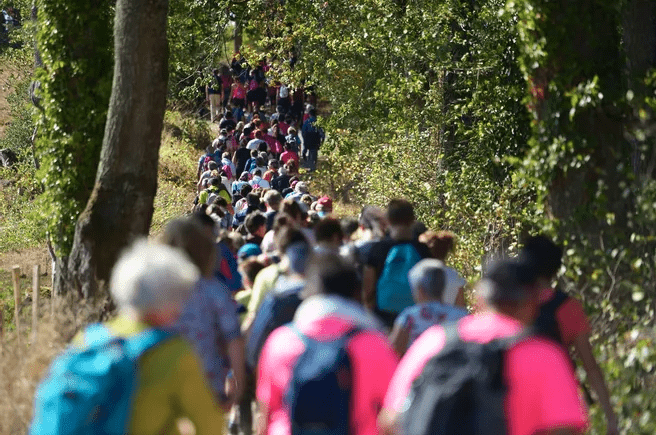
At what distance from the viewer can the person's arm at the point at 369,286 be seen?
8469 millimetres

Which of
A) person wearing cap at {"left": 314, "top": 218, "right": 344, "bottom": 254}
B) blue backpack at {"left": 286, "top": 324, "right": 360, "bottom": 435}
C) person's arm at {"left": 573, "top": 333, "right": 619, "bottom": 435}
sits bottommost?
person's arm at {"left": 573, "top": 333, "right": 619, "bottom": 435}

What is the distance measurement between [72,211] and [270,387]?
Answer: 799cm

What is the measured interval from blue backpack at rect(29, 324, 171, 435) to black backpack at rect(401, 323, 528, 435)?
111 centimetres

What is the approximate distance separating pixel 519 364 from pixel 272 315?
2.64 m

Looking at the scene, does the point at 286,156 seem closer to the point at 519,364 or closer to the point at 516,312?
the point at 516,312

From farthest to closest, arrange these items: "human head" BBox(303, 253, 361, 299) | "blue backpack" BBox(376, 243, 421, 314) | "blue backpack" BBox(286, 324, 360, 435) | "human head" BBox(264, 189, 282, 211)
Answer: "human head" BBox(264, 189, 282, 211) < "blue backpack" BBox(376, 243, 421, 314) < "human head" BBox(303, 253, 361, 299) < "blue backpack" BBox(286, 324, 360, 435)

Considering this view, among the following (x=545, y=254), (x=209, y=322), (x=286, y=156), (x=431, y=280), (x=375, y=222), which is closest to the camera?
(x=545, y=254)

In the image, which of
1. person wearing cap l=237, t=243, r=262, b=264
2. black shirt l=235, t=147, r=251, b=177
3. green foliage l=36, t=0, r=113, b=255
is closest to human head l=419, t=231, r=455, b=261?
person wearing cap l=237, t=243, r=262, b=264

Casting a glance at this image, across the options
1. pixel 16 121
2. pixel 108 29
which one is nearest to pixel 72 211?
pixel 108 29

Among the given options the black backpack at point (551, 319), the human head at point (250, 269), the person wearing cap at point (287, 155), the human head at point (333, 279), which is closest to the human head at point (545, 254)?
the black backpack at point (551, 319)

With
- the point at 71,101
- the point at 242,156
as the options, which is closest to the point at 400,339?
the point at 71,101

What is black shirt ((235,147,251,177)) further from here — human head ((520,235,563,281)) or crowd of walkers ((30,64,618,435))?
human head ((520,235,563,281))

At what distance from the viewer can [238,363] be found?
251 inches

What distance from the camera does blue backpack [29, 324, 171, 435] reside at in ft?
13.9
